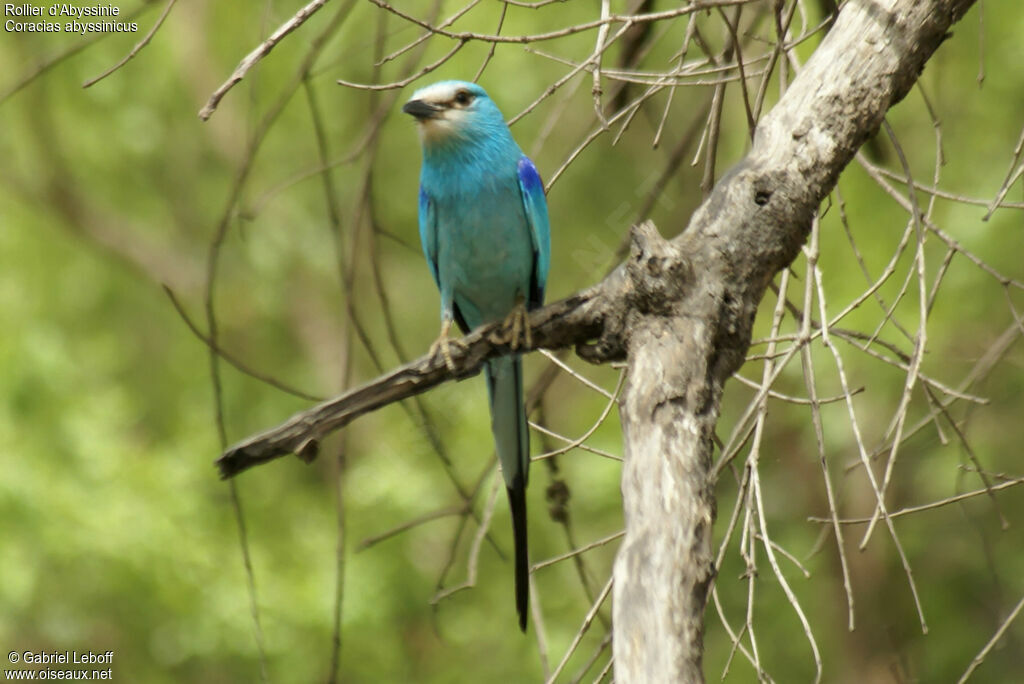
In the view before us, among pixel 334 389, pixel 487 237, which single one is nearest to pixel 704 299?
pixel 487 237

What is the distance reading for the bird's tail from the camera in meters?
2.76

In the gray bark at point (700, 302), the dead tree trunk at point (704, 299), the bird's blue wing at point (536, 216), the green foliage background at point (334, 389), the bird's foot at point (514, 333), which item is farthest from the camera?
the green foliage background at point (334, 389)

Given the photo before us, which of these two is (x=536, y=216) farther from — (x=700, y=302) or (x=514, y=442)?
(x=700, y=302)

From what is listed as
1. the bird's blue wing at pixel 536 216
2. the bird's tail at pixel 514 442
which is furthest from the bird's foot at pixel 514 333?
the bird's blue wing at pixel 536 216

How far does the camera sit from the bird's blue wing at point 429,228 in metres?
3.37

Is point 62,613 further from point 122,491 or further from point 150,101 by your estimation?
point 150,101

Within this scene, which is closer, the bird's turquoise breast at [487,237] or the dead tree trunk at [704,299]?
the dead tree trunk at [704,299]

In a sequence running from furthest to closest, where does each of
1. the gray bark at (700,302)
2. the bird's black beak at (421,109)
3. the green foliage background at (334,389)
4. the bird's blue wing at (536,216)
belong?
the green foliage background at (334,389) → the bird's blue wing at (536,216) → the bird's black beak at (421,109) → the gray bark at (700,302)

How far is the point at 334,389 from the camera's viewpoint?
7.80 m

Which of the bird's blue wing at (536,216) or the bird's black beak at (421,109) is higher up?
the bird's black beak at (421,109)

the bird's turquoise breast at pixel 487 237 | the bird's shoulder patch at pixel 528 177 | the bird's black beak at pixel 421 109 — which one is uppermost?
the bird's black beak at pixel 421 109

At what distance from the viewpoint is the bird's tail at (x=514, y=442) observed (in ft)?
9.05

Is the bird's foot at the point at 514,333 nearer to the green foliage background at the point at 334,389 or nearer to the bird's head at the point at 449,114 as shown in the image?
the green foliage background at the point at 334,389

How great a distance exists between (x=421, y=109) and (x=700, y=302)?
1.62 metres
